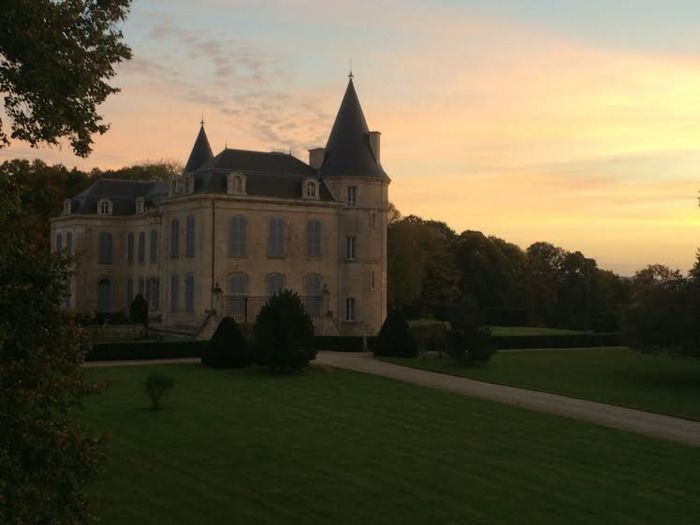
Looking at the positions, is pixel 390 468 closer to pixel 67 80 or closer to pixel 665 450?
pixel 665 450

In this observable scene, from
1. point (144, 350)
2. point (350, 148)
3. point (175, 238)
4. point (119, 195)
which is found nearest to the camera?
point (144, 350)

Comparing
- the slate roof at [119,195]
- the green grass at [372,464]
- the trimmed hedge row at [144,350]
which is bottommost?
the green grass at [372,464]

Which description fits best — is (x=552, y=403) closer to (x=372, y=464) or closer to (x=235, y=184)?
(x=372, y=464)

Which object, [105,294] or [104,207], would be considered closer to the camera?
[105,294]

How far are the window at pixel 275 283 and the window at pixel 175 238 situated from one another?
5.04 m

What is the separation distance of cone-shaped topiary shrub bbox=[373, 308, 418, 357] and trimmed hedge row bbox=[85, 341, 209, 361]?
24.2 ft

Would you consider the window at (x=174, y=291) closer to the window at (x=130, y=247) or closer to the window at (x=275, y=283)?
the window at (x=275, y=283)

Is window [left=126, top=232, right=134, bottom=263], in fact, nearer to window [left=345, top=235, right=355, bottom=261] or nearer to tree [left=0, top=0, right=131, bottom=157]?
window [left=345, top=235, right=355, bottom=261]

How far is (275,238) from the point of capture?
40812 mm

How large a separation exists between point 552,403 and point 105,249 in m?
36.8

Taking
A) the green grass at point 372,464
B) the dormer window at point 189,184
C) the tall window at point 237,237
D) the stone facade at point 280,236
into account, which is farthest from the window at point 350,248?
the green grass at point 372,464

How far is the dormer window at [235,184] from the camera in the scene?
39.5m

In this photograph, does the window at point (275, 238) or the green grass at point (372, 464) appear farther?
the window at point (275, 238)

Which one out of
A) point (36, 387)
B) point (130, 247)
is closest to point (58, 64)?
point (36, 387)
